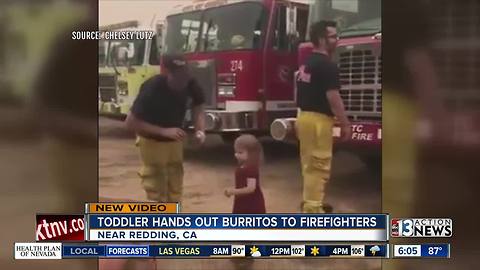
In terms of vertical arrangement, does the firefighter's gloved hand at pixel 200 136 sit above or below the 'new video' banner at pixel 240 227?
above

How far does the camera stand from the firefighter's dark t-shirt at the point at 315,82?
247 cm

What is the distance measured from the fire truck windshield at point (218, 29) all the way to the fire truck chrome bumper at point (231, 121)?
0.32 metres

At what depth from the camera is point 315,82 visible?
8.14 ft

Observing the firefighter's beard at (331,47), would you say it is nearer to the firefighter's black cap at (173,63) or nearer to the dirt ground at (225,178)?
the dirt ground at (225,178)

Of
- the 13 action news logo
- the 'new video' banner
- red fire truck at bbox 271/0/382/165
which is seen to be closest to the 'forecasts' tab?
the 'new video' banner

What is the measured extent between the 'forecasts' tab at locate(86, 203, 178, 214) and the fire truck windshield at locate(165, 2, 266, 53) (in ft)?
2.50

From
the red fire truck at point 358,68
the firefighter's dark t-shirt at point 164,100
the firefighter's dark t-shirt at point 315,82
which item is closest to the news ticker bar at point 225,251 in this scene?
the red fire truck at point 358,68

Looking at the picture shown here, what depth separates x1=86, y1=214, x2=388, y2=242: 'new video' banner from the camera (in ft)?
8.18

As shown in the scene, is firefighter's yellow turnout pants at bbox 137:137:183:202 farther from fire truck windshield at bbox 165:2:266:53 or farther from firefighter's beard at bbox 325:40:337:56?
firefighter's beard at bbox 325:40:337:56

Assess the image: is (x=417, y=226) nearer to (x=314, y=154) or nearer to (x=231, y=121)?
(x=314, y=154)

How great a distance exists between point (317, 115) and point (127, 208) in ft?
3.38

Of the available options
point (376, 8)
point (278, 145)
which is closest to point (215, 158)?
point (278, 145)

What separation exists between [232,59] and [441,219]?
1292 millimetres

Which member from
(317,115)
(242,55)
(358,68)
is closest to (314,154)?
(317,115)
